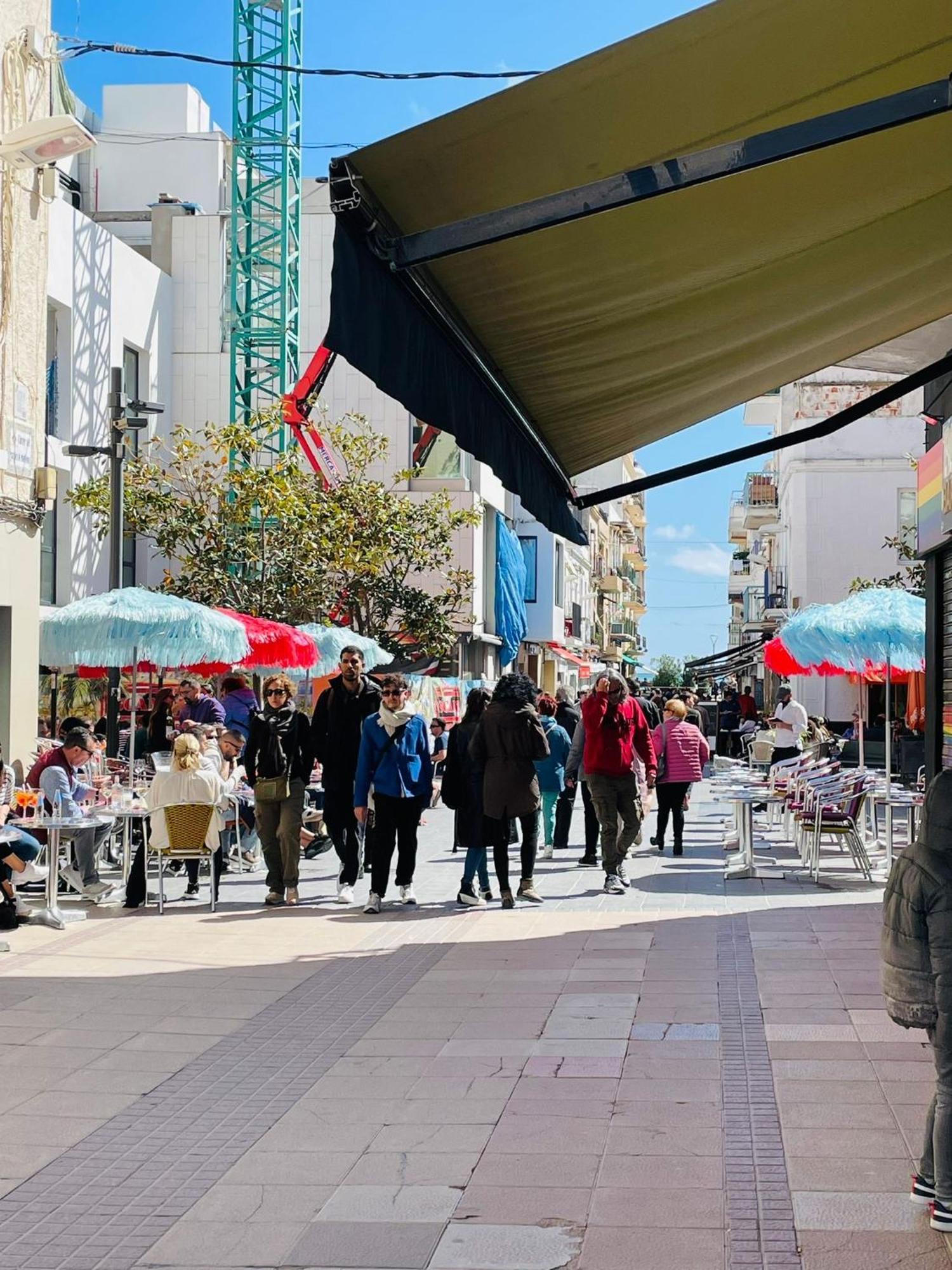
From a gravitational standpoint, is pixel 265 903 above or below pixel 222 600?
below

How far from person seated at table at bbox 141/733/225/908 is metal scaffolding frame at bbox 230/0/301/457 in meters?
26.6

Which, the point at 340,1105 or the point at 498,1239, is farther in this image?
the point at 340,1105

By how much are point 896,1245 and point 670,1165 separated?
1.00 metres

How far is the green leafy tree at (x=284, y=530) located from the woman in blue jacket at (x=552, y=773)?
12.4 meters

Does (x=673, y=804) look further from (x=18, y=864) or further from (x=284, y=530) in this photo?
(x=284, y=530)

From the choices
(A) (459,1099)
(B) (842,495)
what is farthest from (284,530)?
(B) (842,495)

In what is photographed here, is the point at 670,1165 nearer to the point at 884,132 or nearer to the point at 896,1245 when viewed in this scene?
the point at 896,1245

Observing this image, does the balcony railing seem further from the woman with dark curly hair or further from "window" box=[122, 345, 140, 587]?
the woman with dark curly hair

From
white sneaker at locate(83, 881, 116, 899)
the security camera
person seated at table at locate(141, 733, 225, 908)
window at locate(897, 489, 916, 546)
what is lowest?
white sneaker at locate(83, 881, 116, 899)

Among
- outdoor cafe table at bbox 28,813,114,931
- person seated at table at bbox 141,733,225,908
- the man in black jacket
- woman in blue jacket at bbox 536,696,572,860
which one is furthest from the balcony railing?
outdoor cafe table at bbox 28,813,114,931

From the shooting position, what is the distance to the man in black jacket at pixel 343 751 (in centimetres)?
1243

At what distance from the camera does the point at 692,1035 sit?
291 inches

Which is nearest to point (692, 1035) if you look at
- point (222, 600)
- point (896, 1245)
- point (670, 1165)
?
point (670, 1165)

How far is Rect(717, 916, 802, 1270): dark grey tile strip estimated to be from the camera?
454 cm
